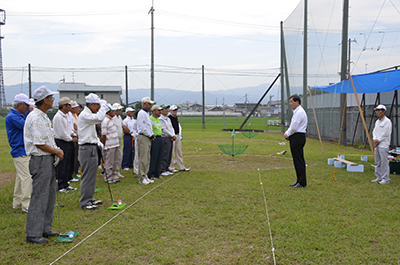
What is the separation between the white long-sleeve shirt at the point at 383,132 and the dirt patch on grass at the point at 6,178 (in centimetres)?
897

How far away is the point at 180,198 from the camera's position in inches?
251

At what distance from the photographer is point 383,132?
25.3 ft

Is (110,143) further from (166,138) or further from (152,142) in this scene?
(166,138)

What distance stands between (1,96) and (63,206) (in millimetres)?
50170

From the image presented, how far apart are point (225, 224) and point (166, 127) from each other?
4.58 m

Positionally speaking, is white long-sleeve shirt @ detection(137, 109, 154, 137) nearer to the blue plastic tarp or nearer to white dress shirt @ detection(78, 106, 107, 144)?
white dress shirt @ detection(78, 106, 107, 144)

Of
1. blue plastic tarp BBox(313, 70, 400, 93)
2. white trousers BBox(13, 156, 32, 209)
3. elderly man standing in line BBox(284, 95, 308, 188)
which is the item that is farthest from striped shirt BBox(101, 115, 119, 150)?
blue plastic tarp BBox(313, 70, 400, 93)

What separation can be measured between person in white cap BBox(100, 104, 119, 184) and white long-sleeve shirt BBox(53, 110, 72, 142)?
1.16 meters

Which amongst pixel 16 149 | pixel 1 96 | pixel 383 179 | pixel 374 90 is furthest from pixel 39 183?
pixel 1 96

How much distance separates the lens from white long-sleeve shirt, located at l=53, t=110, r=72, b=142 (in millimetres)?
6609

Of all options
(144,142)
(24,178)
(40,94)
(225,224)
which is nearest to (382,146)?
(225,224)

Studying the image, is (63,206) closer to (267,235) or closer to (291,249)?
(267,235)

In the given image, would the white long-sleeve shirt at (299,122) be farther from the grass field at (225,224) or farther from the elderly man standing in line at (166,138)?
the elderly man standing in line at (166,138)

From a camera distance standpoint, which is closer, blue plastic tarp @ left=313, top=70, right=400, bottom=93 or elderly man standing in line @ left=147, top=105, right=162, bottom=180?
elderly man standing in line @ left=147, top=105, right=162, bottom=180
